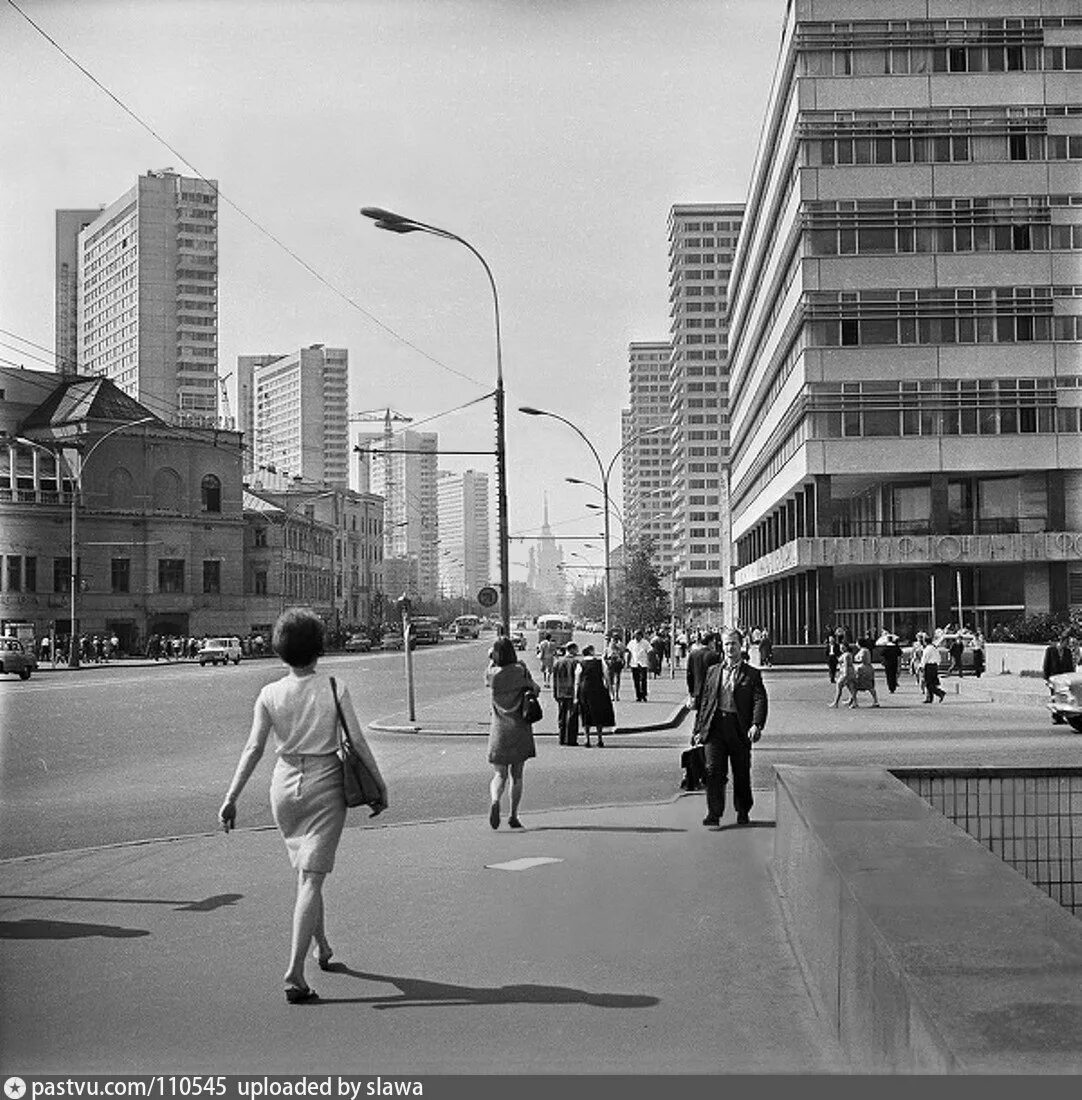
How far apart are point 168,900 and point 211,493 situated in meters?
2.44

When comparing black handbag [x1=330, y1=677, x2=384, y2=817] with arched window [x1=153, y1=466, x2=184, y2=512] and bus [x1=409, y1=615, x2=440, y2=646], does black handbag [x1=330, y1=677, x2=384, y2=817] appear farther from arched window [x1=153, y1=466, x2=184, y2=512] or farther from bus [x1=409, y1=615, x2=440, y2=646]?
bus [x1=409, y1=615, x2=440, y2=646]

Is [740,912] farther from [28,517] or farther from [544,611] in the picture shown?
[544,611]

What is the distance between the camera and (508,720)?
11461 millimetres

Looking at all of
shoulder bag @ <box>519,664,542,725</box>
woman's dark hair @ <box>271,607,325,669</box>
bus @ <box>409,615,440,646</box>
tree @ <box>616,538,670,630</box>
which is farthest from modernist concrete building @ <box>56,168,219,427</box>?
tree @ <box>616,538,670,630</box>

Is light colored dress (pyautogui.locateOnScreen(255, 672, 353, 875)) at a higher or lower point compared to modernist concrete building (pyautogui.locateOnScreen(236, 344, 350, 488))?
lower

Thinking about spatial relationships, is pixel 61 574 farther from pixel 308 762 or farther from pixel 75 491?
pixel 308 762

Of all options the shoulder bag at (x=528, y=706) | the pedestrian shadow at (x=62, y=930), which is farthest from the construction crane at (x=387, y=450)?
the pedestrian shadow at (x=62, y=930)

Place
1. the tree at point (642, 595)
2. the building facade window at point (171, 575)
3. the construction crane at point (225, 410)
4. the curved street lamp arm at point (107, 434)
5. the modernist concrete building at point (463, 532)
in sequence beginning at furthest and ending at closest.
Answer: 1. the tree at point (642, 595)
2. the modernist concrete building at point (463, 532)
3. the building facade window at point (171, 575)
4. the construction crane at point (225, 410)
5. the curved street lamp arm at point (107, 434)

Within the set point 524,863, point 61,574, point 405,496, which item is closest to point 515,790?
point 524,863

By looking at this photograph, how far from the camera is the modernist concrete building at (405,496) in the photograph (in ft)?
33.6

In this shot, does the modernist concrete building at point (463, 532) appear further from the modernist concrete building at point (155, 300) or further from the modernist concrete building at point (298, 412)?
the modernist concrete building at point (155, 300)

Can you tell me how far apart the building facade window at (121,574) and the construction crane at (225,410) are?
974 mm

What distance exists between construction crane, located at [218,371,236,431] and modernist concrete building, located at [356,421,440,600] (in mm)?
1399

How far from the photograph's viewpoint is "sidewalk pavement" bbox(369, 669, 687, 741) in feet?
74.5
